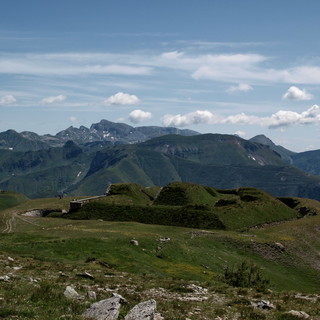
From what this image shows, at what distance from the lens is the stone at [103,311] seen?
1952cm

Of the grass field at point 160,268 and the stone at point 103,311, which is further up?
the stone at point 103,311

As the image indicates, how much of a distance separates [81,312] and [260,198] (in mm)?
120225

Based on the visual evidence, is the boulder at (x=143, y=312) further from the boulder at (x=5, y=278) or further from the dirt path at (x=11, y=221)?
the dirt path at (x=11, y=221)

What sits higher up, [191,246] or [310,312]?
[310,312]

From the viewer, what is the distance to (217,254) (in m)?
70.7

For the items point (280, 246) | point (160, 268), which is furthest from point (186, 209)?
point (160, 268)

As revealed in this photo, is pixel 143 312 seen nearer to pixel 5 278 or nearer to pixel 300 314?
pixel 300 314

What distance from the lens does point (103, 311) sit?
66.3 ft

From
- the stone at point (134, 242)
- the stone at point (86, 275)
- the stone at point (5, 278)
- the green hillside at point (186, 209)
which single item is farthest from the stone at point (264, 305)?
the green hillside at point (186, 209)

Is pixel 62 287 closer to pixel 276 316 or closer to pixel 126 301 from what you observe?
pixel 126 301

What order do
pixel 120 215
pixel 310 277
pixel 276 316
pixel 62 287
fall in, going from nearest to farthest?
pixel 276 316 → pixel 62 287 → pixel 310 277 → pixel 120 215

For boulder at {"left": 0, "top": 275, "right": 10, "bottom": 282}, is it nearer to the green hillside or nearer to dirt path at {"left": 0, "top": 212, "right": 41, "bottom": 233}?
dirt path at {"left": 0, "top": 212, "right": 41, "bottom": 233}

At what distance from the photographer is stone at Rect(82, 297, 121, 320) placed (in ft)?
64.0

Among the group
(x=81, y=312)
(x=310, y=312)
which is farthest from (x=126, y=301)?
(x=310, y=312)
